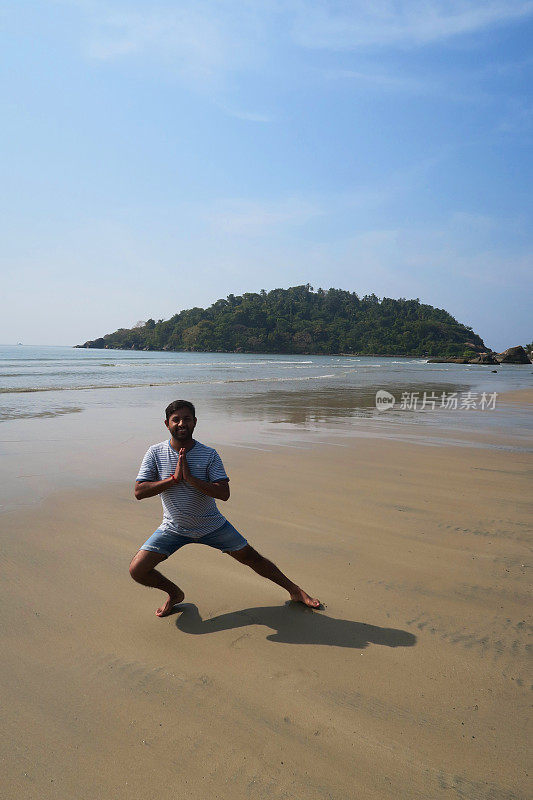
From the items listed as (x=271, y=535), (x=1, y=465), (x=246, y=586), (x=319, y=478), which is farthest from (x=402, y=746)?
(x=1, y=465)

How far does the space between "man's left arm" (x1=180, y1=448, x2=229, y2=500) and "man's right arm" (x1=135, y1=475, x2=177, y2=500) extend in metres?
0.10

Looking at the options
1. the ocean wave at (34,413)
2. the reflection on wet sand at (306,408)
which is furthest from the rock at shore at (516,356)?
the ocean wave at (34,413)

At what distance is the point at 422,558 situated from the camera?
420 cm

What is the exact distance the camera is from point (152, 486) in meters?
3.03

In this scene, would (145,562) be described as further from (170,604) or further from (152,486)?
(152,486)

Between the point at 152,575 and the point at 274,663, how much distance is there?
99 cm

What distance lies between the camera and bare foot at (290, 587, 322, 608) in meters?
3.35

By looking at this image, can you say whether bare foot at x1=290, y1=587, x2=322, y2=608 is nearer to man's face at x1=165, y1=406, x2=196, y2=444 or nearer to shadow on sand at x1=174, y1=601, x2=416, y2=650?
shadow on sand at x1=174, y1=601, x2=416, y2=650

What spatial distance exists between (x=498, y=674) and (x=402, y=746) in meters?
0.85

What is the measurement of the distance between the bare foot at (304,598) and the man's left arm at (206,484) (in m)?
0.95

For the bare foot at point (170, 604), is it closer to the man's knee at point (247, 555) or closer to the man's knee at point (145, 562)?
the man's knee at point (145, 562)

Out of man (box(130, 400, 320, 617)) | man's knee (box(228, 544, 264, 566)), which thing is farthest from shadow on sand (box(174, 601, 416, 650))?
man's knee (box(228, 544, 264, 566))

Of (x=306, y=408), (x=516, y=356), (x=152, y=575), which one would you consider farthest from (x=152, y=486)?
(x=516, y=356)

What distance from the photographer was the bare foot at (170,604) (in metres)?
3.26
